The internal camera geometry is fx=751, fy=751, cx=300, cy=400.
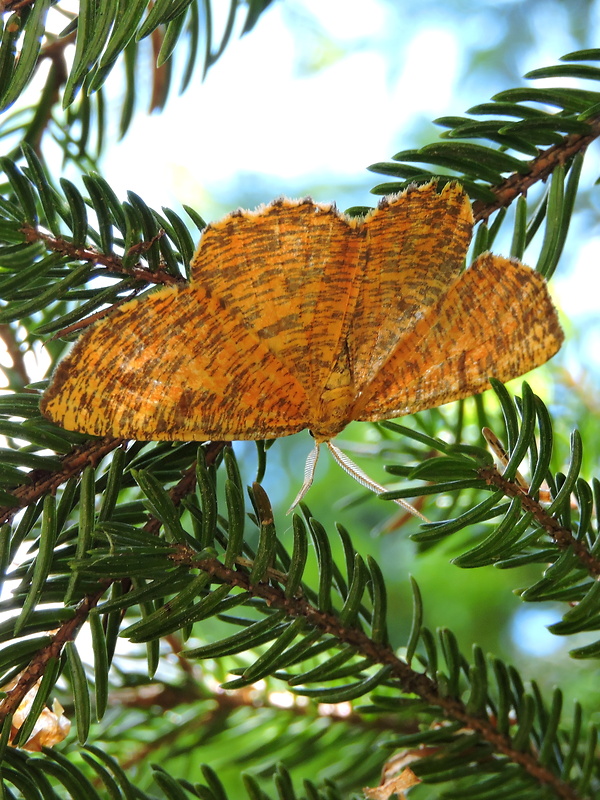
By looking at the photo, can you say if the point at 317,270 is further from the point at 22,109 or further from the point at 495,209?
the point at 22,109

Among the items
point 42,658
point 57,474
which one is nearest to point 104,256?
point 57,474

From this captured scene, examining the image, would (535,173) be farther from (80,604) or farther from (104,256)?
(80,604)

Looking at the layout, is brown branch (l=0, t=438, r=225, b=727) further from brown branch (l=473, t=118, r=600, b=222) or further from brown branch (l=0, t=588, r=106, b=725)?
brown branch (l=473, t=118, r=600, b=222)

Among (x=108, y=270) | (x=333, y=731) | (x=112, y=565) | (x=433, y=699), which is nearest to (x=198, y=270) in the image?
(x=108, y=270)

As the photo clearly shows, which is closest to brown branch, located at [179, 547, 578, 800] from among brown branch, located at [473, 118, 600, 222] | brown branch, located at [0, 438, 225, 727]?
brown branch, located at [0, 438, 225, 727]

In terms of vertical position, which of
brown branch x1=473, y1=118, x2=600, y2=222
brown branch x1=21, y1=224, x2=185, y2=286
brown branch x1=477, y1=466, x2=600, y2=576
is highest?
brown branch x1=473, y1=118, x2=600, y2=222
